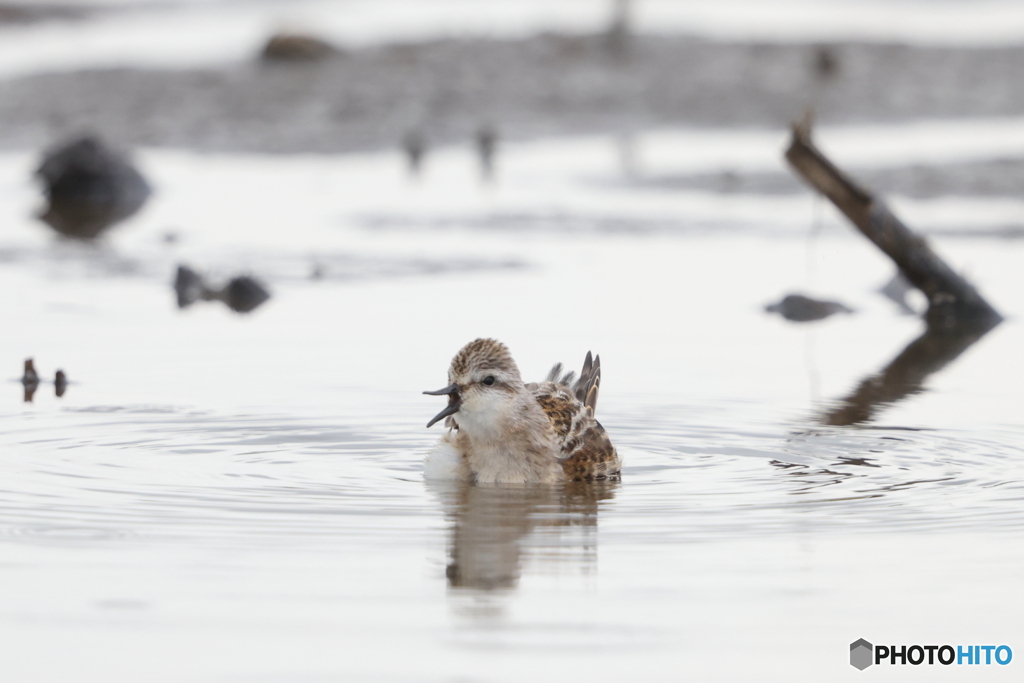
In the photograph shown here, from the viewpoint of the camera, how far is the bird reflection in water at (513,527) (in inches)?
247

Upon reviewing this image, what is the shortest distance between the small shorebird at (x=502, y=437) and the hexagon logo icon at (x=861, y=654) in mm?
2844

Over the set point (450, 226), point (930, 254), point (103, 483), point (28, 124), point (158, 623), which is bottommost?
point (158, 623)

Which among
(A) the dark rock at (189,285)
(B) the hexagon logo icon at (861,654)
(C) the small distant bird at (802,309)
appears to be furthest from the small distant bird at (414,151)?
(B) the hexagon logo icon at (861,654)

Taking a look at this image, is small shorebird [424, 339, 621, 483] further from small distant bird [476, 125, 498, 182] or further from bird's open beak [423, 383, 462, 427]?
small distant bird [476, 125, 498, 182]

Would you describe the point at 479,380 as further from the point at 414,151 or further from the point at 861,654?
the point at 414,151

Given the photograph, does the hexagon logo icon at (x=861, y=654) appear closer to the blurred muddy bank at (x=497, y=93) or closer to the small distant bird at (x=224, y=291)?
the small distant bird at (x=224, y=291)

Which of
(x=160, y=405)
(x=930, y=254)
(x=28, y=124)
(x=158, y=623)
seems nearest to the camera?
(x=158, y=623)

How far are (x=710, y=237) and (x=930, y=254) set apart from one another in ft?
16.5

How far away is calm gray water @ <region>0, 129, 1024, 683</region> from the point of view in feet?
17.8

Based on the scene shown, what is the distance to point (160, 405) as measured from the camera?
9.68 metres

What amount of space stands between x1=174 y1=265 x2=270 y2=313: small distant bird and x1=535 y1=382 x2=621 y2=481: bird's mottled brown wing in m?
5.48

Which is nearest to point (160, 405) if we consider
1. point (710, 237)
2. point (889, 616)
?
point (889, 616)

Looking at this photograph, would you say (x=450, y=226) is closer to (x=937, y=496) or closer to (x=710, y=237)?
(x=710, y=237)

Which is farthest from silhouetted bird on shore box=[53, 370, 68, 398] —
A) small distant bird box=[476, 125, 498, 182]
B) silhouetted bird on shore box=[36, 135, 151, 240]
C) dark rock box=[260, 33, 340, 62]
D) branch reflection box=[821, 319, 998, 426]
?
dark rock box=[260, 33, 340, 62]
